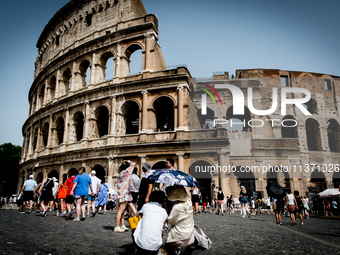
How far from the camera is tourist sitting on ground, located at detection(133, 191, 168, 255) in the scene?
3.44 meters

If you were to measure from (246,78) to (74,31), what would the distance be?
55.9ft

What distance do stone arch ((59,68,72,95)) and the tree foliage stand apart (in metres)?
30.4

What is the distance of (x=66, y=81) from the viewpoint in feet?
83.9

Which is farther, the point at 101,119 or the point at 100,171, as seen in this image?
the point at 101,119

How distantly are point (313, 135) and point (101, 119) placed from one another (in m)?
19.6

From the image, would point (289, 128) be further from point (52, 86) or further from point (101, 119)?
point (52, 86)

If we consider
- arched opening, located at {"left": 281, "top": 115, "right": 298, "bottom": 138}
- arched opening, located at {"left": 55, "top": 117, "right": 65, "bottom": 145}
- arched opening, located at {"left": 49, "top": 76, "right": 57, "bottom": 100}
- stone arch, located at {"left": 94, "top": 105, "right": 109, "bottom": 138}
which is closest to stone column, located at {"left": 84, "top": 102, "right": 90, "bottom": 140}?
stone arch, located at {"left": 94, "top": 105, "right": 109, "bottom": 138}

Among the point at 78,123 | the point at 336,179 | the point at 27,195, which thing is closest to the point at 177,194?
the point at 27,195

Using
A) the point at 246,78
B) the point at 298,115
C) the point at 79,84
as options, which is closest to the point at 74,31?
the point at 79,84

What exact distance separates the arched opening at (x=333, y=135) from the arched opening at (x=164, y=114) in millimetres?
15472

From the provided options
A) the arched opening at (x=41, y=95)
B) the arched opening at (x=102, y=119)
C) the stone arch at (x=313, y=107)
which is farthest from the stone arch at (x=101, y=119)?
the stone arch at (x=313, y=107)

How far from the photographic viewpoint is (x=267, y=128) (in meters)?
22.4

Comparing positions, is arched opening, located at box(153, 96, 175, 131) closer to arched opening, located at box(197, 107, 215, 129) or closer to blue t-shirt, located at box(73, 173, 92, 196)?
arched opening, located at box(197, 107, 215, 129)

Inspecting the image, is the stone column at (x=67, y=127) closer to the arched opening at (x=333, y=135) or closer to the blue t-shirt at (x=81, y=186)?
the blue t-shirt at (x=81, y=186)
